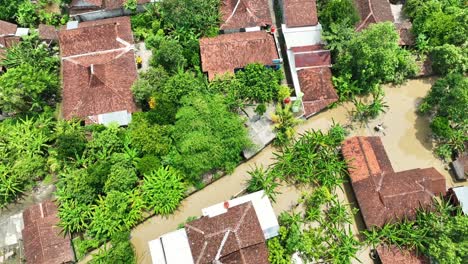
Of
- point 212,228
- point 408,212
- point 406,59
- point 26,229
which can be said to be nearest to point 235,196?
point 212,228

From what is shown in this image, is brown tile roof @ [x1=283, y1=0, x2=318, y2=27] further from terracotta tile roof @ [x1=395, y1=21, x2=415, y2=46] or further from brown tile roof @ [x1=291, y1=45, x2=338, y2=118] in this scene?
terracotta tile roof @ [x1=395, y1=21, x2=415, y2=46]

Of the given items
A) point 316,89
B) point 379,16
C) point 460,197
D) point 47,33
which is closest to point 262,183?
point 316,89

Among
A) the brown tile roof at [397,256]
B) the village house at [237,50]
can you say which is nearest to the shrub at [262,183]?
the brown tile roof at [397,256]

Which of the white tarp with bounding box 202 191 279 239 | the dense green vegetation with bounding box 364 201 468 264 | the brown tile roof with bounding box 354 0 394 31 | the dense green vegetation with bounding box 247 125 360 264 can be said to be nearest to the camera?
the dense green vegetation with bounding box 364 201 468 264

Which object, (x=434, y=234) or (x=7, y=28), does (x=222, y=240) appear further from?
(x=7, y=28)

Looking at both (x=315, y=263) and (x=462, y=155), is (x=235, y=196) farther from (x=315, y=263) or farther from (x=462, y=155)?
(x=462, y=155)

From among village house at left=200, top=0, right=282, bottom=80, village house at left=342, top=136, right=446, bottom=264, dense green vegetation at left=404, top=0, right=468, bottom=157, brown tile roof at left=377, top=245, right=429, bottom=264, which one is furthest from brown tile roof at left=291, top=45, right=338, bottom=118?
brown tile roof at left=377, top=245, right=429, bottom=264

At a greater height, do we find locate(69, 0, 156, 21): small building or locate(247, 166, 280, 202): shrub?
locate(69, 0, 156, 21): small building
